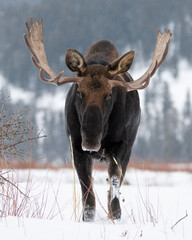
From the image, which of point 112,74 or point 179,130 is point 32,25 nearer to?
point 112,74

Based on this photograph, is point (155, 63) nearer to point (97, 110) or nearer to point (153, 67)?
point (153, 67)

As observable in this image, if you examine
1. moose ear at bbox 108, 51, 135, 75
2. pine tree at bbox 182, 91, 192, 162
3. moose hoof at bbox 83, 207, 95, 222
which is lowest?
pine tree at bbox 182, 91, 192, 162

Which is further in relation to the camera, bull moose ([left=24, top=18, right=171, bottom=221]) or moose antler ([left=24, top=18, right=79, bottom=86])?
moose antler ([left=24, top=18, right=79, bottom=86])

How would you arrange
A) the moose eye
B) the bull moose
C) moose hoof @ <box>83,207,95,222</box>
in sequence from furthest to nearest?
moose hoof @ <box>83,207,95,222</box> < the moose eye < the bull moose

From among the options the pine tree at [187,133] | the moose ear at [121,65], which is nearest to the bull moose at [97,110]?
the moose ear at [121,65]

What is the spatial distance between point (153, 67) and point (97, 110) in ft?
3.91

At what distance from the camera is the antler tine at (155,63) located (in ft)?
13.3

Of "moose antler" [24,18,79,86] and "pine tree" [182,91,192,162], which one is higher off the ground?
"moose antler" [24,18,79,86]

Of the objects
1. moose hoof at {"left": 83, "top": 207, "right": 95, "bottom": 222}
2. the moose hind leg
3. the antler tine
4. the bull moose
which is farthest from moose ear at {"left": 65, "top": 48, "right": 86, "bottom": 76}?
moose hoof at {"left": 83, "top": 207, "right": 95, "bottom": 222}

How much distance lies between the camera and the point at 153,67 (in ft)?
14.0

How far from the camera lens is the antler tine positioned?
4.05 m

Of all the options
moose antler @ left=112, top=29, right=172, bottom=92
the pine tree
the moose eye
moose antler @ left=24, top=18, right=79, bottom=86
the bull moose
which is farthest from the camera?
the pine tree

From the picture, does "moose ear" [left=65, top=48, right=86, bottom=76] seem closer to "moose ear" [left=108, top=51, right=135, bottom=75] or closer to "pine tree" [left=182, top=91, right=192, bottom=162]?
"moose ear" [left=108, top=51, right=135, bottom=75]

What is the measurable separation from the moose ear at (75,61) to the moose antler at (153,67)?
0.37 m
